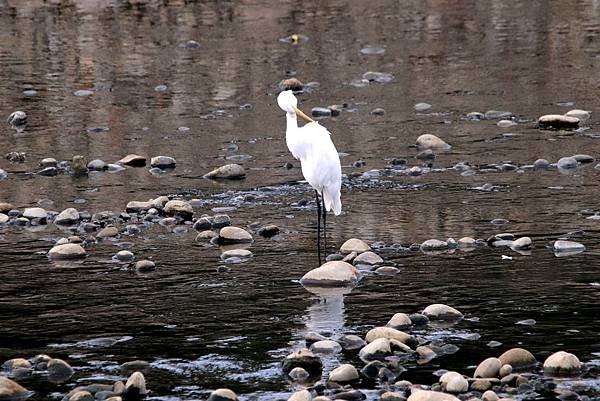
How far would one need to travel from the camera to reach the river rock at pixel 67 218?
12.2 metres

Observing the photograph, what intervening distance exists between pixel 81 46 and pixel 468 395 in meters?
17.9

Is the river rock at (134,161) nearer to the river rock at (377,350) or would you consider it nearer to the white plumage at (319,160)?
the white plumage at (319,160)

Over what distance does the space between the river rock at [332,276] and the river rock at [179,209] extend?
2470 mm

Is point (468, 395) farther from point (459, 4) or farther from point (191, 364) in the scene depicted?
point (459, 4)

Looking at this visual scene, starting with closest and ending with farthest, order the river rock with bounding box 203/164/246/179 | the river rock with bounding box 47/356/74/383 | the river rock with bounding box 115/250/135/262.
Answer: the river rock with bounding box 47/356/74/383 → the river rock with bounding box 115/250/135/262 → the river rock with bounding box 203/164/246/179

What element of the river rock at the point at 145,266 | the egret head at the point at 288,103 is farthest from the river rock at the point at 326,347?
the egret head at the point at 288,103

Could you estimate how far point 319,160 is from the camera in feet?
38.0

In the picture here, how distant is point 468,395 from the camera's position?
745 cm

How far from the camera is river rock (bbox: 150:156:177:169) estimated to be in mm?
14703

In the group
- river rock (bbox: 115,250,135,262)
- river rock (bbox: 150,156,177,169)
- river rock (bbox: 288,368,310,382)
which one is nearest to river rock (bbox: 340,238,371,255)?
river rock (bbox: 115,250,135,262)

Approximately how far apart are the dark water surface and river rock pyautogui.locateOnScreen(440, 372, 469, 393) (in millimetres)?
230

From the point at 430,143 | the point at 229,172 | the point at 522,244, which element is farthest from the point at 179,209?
the point at 430,143

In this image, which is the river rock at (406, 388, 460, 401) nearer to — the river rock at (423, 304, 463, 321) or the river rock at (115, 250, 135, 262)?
the river rock at (423, 304, 463, 321)

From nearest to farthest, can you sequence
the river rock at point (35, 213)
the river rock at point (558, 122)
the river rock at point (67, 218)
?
the river rock at point (67, 218)
the river rock at point (35, 213)
the river rock at point (558, 122)
